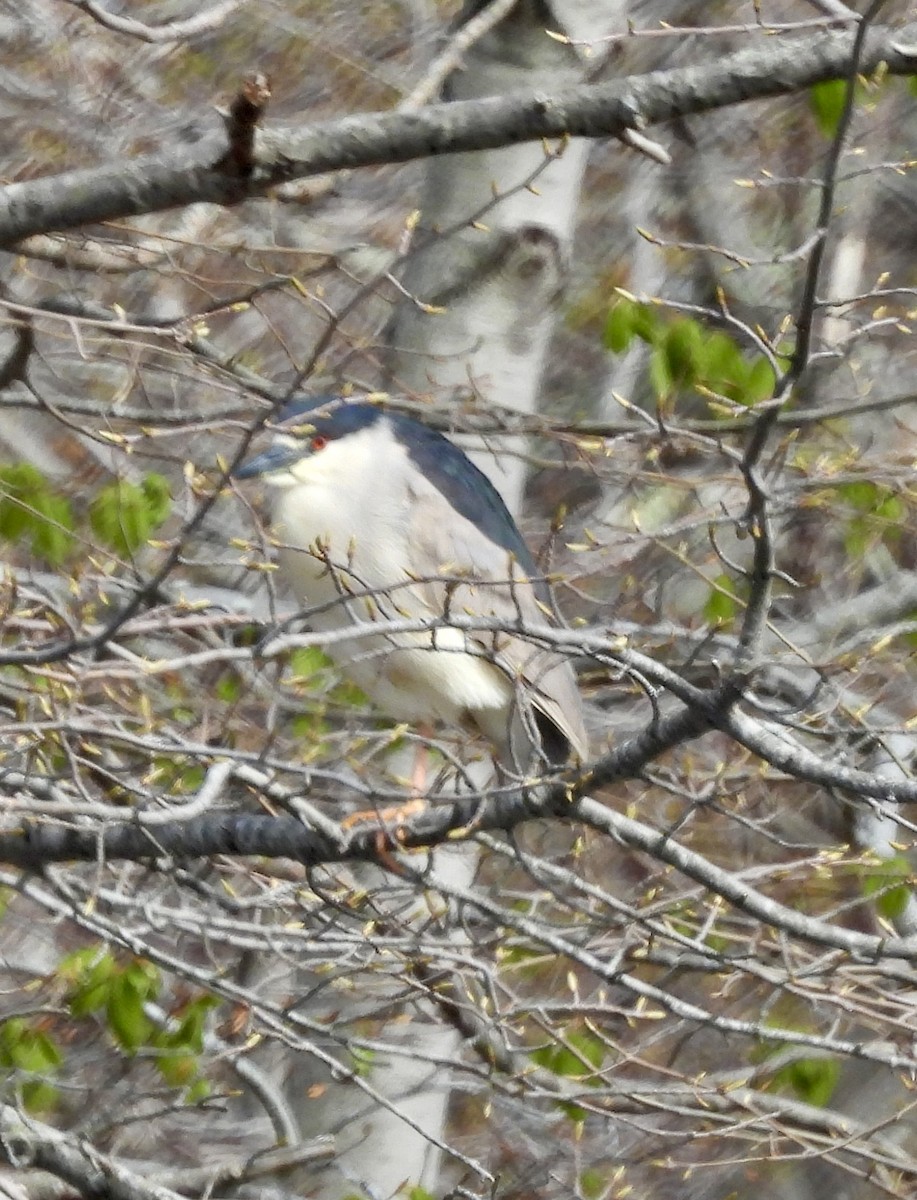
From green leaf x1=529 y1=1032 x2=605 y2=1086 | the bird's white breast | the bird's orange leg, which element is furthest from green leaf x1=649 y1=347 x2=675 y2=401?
green leaf x1=529 y1=1032 x2=605 y2=1086

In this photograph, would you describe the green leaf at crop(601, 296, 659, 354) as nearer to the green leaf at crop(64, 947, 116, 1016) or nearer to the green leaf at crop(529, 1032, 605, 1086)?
the green leaf at crop(529, 1032, 605, 1086)

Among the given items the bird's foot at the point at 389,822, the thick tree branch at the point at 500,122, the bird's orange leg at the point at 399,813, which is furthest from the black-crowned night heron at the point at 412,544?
the thick tree branch at the point at 500,122

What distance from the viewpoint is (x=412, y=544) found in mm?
4070

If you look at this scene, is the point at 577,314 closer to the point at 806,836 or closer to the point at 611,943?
the point at 806,836

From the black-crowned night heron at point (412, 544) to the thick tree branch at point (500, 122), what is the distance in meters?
1.39

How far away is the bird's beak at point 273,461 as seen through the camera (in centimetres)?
398

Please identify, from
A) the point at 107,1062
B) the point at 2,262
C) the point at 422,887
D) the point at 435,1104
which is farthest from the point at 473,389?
the point at 107,1062

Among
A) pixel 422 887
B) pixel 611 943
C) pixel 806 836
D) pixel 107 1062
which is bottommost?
pixel 107 1062

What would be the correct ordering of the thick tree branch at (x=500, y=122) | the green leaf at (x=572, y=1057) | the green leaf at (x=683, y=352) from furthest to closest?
the green leaf at (x=572, y=1057)
the green leaf at (x=683, y=352)
the thick tree branch at (x=500, y=122)

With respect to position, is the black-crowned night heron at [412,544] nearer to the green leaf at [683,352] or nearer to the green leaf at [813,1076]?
the green leaf at [683,352]

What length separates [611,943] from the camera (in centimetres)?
365

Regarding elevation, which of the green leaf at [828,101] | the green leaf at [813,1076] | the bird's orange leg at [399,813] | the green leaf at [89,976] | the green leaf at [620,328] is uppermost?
the green leaf at [828,101]

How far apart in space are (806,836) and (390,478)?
247 centimetres

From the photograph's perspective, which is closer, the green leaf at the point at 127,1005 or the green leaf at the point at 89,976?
the green leaf at the point at 127,1005
